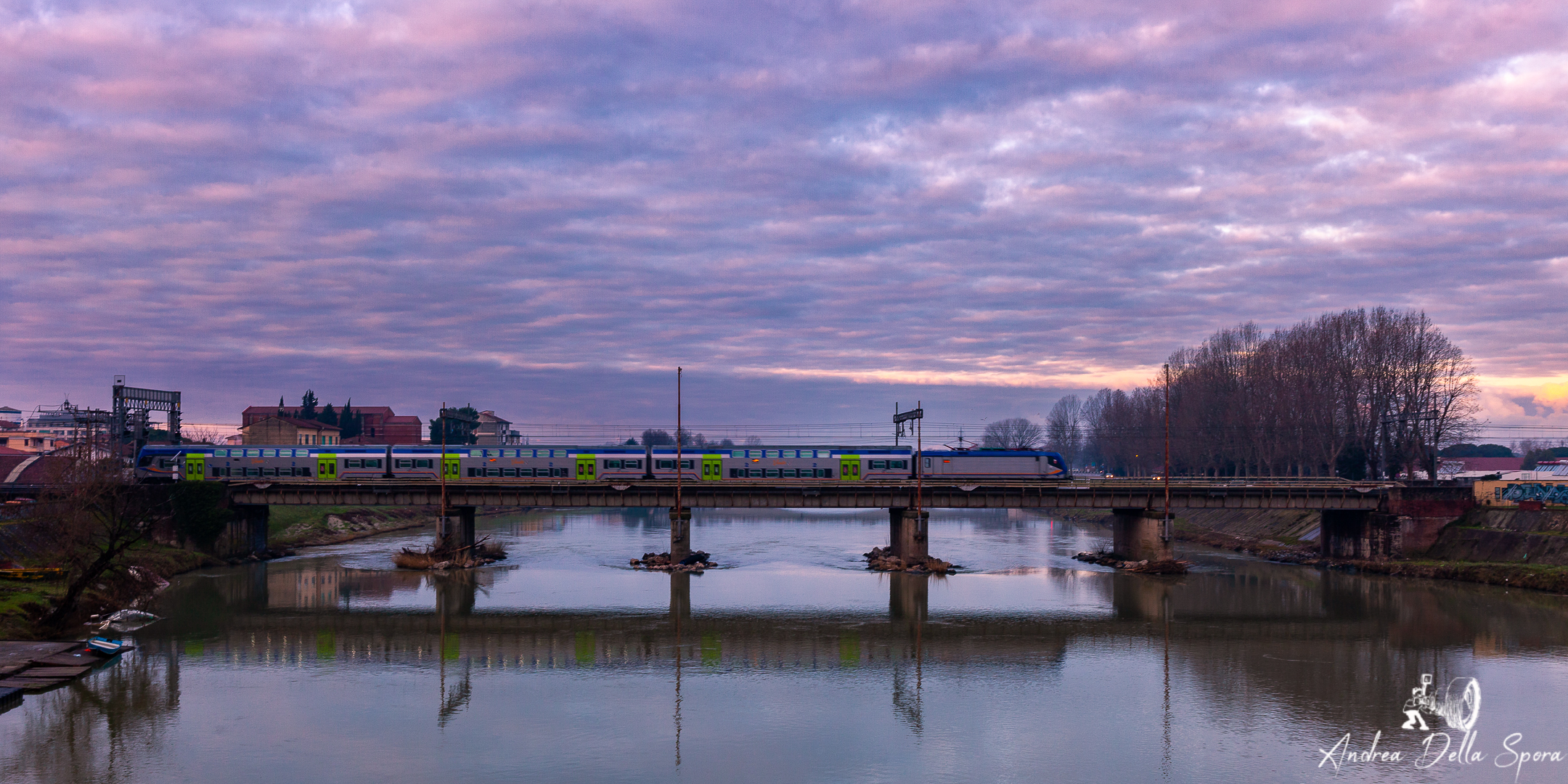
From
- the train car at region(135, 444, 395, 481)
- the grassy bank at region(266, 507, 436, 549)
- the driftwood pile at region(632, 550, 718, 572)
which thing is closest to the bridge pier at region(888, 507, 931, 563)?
the driftwood pile at region(632, 550, 718, 572)

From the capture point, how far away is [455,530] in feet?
279

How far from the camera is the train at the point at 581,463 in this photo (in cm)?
8962

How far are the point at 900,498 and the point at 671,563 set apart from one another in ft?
65.2

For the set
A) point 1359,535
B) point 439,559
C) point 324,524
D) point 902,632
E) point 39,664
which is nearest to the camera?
point 39,664

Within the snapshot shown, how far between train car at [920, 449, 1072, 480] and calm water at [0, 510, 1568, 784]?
50.2 ft

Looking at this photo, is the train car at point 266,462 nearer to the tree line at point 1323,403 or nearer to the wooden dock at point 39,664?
the wooden dock at point 39,664

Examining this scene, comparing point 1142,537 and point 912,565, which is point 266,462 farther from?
point 1142,537

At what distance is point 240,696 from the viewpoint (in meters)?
38.5

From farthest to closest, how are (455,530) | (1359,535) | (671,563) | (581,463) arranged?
1. (581,463)
2. (1359,535)
3. (455,530)
4. (671,563)

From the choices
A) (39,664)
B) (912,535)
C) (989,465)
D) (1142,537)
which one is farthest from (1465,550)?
(39,664)

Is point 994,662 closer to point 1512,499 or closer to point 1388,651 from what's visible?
point 1388,651

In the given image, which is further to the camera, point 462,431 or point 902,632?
point 462,431

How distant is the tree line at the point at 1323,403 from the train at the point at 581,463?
38.4m

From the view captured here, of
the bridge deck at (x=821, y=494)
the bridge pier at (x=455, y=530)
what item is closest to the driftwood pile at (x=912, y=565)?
the bridge deck at (x=821, y=494)
